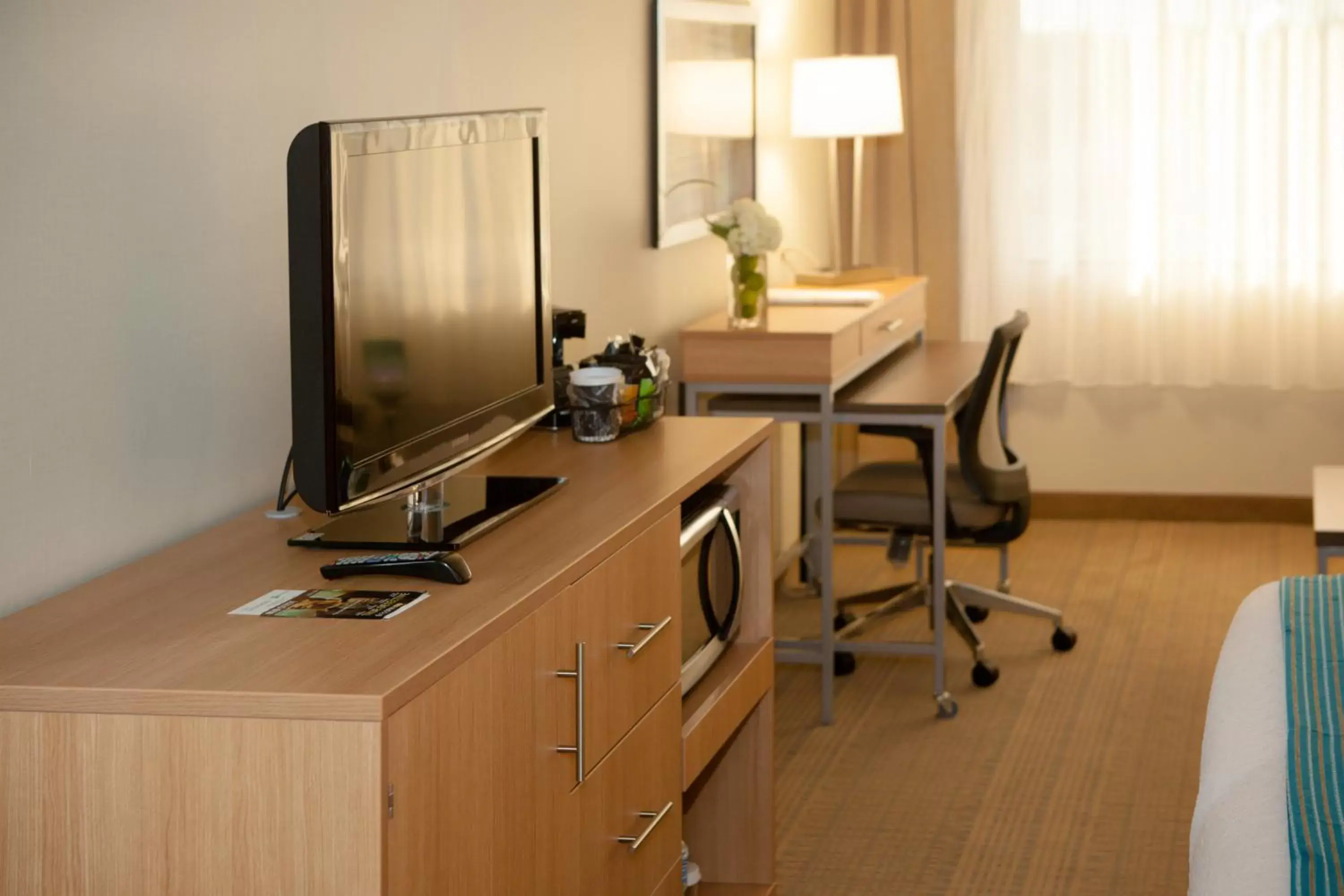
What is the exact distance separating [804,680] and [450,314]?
253 cm

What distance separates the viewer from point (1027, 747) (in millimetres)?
3971

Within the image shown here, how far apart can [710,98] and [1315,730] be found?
9.66 ft

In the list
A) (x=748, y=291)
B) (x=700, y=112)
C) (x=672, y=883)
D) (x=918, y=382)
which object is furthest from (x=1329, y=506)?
(x=672, y=883)

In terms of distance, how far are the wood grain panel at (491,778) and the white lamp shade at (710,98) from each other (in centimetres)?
258

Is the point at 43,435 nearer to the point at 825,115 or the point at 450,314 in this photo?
the point at 450,314

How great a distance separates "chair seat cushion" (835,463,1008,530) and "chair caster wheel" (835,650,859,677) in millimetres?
412

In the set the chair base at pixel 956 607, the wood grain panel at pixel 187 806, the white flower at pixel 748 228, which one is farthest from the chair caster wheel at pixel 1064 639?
the wood grain panel at pixel 187 806

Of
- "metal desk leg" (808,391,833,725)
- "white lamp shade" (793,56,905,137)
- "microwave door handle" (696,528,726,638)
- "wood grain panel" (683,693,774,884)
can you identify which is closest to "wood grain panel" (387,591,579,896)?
"microwave door handle" (696,528,726,638)

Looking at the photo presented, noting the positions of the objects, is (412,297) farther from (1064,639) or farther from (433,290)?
(1064,639)

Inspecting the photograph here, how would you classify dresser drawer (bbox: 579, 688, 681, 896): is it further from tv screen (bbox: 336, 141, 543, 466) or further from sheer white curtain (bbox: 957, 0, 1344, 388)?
sheer white curtain (bbox: 957, 0, 1344, 388)

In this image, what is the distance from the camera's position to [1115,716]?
416cm

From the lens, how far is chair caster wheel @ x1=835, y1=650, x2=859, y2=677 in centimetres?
455

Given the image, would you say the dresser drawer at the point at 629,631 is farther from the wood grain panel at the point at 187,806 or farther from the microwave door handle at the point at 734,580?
the wood grain panel at the point at 187,806

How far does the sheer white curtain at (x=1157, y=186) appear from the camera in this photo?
5895 millimetres
